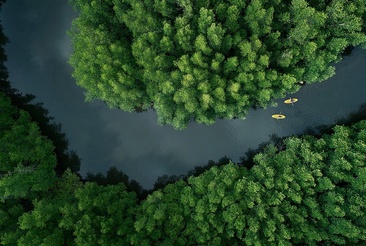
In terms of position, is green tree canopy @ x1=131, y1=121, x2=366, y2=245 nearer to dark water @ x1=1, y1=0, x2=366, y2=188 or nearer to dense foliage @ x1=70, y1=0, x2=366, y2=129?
dark water @ x1=1, y1=0, x2=366, y2=188

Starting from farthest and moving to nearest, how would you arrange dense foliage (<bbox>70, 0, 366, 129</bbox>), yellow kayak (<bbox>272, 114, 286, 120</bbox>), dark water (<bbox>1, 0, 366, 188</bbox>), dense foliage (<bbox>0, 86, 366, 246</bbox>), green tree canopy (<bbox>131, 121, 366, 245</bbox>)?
yellow kayak (<bbox>272, 114, 286, 120</bbox>) → dark water (<bbox>1, 0, 366, 188</bbox>) → green tree canopy (<bbox>131, 121, 366, 245</bbox>) → dense foliage (<bbox>0, 86, 366, 246</bbox>) → dense foliage (<bbox>70, 0, 366, 129</bbox>)

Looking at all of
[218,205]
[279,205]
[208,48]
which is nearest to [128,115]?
[208,48]

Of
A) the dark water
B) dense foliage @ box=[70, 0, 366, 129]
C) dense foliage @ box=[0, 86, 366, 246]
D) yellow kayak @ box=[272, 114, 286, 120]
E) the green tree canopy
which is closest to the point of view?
dense foliage @ box=[70, 0, 366, 129]

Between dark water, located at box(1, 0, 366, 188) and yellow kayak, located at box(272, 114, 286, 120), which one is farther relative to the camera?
Result: yellow kayak, located at box(272, 114, 286, 120)

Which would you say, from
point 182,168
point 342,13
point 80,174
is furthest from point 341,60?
point 80,174

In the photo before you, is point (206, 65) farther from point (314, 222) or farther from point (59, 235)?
point (59, 235)

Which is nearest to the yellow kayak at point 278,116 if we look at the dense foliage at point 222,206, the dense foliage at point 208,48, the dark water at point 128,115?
the dark water at point 128,115

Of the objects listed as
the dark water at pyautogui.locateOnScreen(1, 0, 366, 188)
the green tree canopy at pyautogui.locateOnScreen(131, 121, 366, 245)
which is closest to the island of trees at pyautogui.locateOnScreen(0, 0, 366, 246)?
the green tree canopy at pyautogui.locateOnScreen(131, 121, 366, 245)
